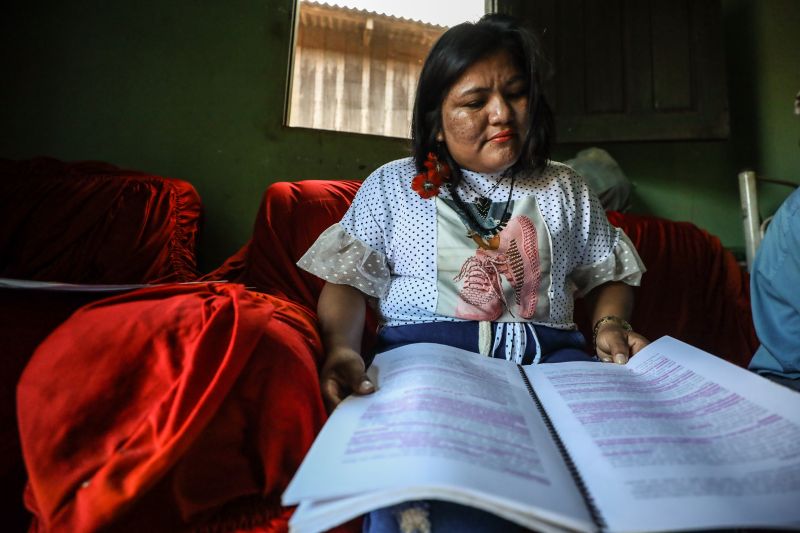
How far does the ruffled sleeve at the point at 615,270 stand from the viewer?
2.68 ft

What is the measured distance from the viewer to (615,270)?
0.82 meters

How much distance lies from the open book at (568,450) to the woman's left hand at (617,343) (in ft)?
0.48

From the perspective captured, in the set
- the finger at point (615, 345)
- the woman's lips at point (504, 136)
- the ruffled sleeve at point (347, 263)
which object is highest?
the woman's lips at point (504, 136)

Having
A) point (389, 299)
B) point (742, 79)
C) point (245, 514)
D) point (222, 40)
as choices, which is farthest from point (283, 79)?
point (742, 79)

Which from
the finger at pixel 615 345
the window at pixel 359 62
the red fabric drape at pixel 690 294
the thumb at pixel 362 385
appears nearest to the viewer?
the thumb at pixel 362 385

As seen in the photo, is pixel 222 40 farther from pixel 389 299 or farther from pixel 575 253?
pixel 575 253

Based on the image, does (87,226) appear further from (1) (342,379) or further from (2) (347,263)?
(1) (342,379)

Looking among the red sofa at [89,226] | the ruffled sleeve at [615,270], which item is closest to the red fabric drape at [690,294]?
the ruffled sleeve at [615,270]

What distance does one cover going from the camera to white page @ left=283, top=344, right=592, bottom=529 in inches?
12.3

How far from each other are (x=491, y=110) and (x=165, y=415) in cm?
67

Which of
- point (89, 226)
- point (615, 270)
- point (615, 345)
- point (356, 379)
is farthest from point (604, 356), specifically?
point (89, 226)

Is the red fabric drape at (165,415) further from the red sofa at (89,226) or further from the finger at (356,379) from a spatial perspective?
the red sofa at (89,226)

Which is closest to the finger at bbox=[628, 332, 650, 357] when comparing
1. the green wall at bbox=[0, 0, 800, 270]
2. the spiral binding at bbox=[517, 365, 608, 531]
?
the spiral binding at bbox=[517, 365, 608, 531]

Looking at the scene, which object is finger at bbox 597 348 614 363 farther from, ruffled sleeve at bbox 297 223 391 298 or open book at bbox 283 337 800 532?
ruffled sleeve at bbox 297 223 391 298
